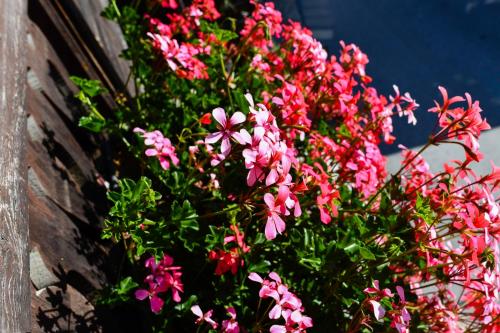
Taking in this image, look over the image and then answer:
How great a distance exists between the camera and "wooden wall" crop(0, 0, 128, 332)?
886 mm

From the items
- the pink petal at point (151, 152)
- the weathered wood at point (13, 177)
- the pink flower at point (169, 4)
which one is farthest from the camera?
the pink flower at point (169, 4)

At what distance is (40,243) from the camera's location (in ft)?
3.40

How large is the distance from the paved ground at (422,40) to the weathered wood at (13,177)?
3.37m

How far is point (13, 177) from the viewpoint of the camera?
0.90 metres

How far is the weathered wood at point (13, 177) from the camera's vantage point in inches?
29.8

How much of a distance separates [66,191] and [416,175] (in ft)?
3.51

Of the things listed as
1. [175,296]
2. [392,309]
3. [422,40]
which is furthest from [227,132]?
[422,40]

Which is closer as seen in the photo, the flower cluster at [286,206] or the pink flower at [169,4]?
the flower cluster at [286,206]

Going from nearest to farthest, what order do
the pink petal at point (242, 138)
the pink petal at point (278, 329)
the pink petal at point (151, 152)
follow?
the pink petal at point (242, 138) → the pink petal at point (278, 329) → the pink petal at point (151, 152)

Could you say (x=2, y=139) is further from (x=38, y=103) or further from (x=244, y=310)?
(x=244, y=310)

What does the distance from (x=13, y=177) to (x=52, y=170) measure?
1.19 feet

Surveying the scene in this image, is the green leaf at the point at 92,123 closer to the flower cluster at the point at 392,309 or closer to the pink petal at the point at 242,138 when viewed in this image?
the pink petal at the point at 242,138

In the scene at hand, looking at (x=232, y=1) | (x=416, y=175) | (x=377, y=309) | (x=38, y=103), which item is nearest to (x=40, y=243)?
(x=38, y=103)

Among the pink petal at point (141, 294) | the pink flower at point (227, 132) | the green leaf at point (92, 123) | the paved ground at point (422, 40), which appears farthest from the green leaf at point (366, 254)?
the paved ground at point (422, 40)
